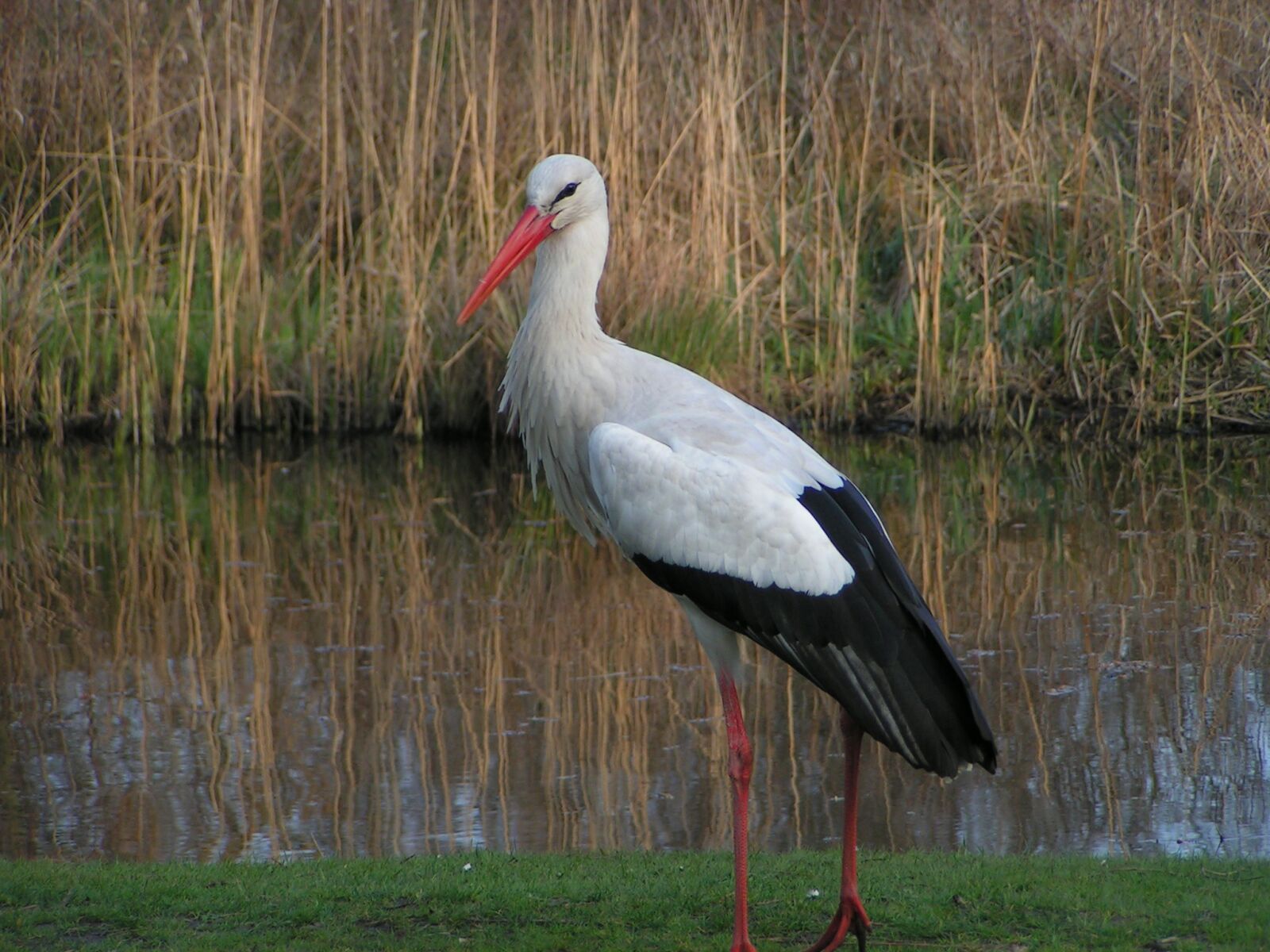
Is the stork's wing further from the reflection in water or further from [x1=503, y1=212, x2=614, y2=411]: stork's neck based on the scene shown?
the reflection in water

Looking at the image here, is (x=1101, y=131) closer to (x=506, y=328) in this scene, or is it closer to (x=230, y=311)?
(x=506, y=328)

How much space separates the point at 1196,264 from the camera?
10367 millimetres

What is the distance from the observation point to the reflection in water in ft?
16.9

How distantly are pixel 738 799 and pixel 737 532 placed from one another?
65 centimetres

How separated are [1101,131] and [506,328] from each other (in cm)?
459

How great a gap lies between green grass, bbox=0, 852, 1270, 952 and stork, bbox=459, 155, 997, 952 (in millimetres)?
191

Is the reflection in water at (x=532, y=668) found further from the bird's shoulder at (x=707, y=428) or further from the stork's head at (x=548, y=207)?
the stork's head at (x=548, y=207)

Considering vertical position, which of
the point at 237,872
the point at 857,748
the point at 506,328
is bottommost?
the point at 237,872

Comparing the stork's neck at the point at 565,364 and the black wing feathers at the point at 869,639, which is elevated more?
the stork's neck at the point at 565,364

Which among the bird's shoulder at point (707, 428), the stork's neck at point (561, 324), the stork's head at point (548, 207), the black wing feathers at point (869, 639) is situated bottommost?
the black wing feathers at point (869, 639)

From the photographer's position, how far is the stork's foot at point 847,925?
385 cm

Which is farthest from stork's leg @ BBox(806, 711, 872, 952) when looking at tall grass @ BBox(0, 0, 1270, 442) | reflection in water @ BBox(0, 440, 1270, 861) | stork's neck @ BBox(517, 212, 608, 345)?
tall grass @ BBox(0, 0, 1270, 442)

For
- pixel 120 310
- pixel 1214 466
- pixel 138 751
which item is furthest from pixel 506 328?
pixel 138 751

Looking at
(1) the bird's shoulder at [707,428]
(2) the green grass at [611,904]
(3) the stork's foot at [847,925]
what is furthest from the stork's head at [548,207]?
(3) the stork's foot at [847,925]
